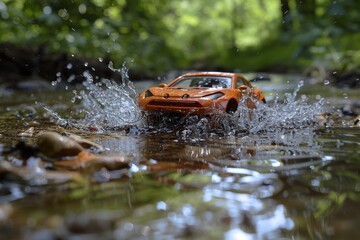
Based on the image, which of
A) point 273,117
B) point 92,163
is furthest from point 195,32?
point 92,163

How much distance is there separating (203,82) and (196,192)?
4.52 m

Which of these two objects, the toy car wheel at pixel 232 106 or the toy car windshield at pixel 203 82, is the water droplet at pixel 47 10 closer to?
the toy car windshield at pixel 203 82

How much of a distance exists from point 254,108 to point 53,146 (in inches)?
183

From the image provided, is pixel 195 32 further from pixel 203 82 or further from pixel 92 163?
pixel 92 163

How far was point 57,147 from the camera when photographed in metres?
3.99

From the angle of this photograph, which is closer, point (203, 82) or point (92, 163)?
point (92, 163)

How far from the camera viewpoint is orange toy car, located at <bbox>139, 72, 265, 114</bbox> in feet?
20.8

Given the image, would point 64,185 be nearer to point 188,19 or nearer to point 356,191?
point 356,191

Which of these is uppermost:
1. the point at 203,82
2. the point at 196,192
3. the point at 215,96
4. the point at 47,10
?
the point at 47,10

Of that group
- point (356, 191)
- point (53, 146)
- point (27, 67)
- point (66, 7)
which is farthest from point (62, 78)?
point (356, 191)

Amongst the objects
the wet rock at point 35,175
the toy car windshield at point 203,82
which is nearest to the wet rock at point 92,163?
the wet rock at point 35,175

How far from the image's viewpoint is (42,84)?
1733 centimetres

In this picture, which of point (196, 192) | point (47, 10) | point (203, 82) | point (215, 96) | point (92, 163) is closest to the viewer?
point (196, 192)

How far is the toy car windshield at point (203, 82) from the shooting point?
289 inches
